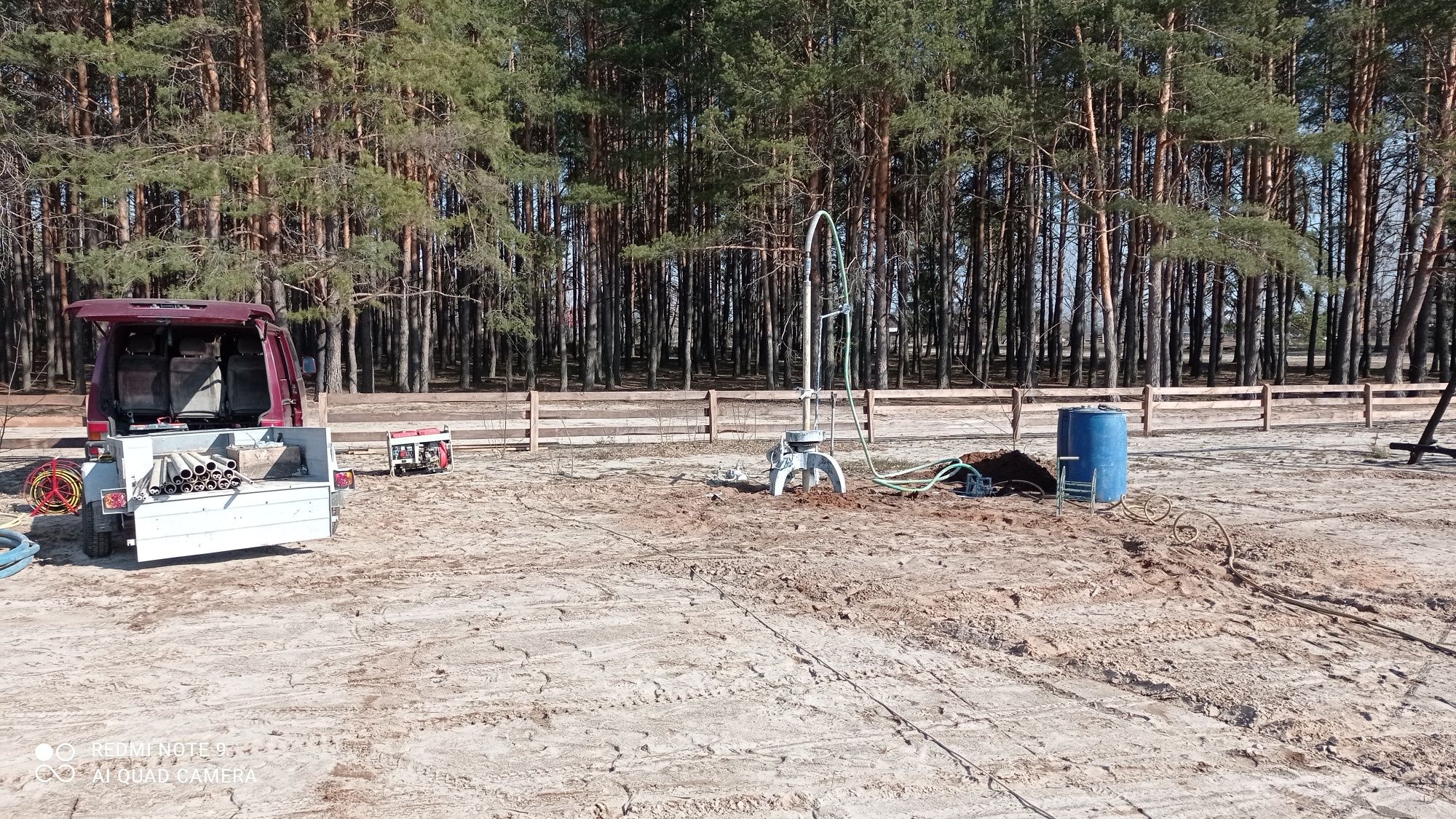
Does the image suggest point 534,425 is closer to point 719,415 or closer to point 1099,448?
point 719,415

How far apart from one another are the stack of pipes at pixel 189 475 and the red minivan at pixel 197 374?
3.60ft

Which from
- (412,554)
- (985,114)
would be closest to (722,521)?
(412,554)

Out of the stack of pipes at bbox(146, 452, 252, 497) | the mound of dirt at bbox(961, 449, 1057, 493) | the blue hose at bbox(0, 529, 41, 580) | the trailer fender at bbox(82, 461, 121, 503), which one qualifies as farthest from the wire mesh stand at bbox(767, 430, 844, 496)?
the blue hose at bbox(0, 529, 41, 580)

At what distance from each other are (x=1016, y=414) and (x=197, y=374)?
44.2 ft

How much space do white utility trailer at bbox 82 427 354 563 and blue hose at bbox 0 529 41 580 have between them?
42 centimetres

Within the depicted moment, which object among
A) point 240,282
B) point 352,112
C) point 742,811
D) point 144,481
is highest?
point 352,112

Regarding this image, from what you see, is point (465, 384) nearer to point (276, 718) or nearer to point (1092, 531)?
point (1092, 531)

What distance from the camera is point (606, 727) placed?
4.22 meters

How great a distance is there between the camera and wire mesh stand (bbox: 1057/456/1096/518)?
989 cm

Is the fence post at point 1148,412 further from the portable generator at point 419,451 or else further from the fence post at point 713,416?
the portable generator at point 419,451

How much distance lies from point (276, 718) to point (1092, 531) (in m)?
7.24

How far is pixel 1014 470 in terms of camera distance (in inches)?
457

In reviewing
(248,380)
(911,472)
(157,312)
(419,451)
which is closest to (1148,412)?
(911,472)

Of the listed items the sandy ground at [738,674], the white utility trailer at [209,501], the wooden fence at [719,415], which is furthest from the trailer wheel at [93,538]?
the wooden fence at [719,415]
